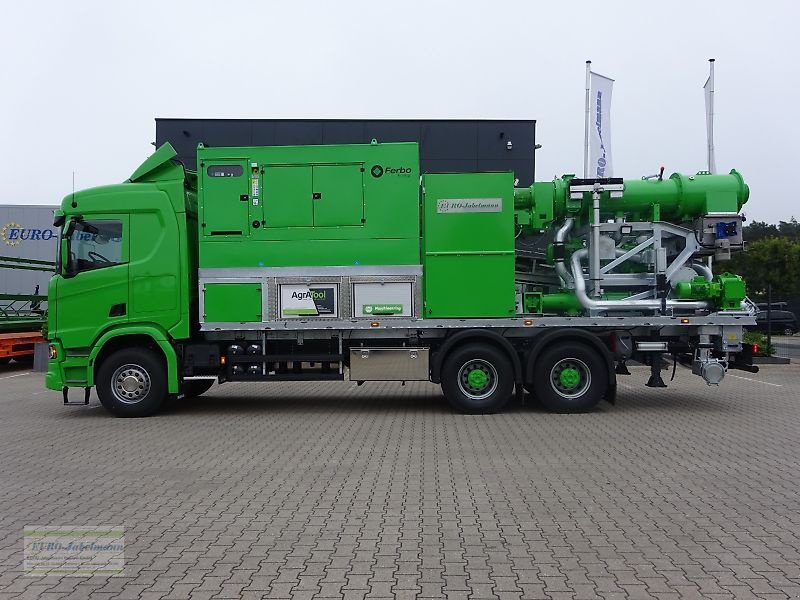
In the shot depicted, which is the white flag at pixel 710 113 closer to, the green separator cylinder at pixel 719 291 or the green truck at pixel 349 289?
the green truck at pixel 349 289

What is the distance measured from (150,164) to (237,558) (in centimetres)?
770

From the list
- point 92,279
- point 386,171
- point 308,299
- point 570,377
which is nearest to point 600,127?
point 386,171

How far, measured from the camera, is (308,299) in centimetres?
1038

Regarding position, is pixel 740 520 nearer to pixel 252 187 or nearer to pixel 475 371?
pixel 475 371

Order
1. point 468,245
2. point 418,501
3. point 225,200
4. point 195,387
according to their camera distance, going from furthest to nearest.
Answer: point 195,387 → point 225,200 → point 468,245 → point 418,501

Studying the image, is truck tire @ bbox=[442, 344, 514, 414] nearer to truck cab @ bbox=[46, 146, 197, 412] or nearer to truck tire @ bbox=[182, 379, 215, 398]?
truck tire @ bbox=[182, 379, 215, 398]

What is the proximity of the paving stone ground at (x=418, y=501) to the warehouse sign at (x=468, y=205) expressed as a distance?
305 centimetres

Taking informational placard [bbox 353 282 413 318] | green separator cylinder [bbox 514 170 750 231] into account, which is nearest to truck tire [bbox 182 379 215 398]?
informational placard [bbox 353 282 413 318]

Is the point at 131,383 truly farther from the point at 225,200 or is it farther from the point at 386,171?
the point at 386,171

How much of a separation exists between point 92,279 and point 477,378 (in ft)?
19.4

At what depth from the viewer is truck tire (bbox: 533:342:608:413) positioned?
10398mm

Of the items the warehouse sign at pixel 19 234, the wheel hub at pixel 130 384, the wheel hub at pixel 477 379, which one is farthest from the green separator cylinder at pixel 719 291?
the warehouse sign at pixel 19 234

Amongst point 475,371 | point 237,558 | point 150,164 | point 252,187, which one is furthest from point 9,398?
point 237,558

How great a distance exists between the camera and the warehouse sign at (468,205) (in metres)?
10.3
